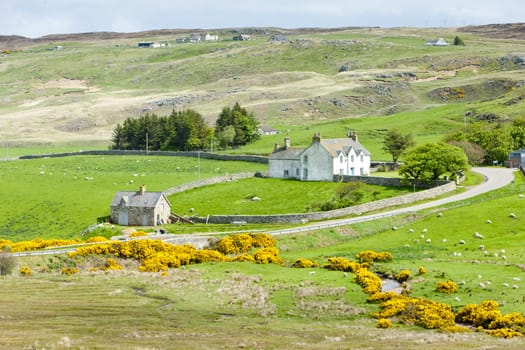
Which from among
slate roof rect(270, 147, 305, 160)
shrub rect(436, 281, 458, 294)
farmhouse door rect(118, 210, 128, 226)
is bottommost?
shrub rect(436, 281, 458, 294)

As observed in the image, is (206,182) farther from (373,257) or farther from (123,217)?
(373,257)

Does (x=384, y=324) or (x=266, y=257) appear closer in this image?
(x=384, y=324)

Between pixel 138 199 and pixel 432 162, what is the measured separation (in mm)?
35518

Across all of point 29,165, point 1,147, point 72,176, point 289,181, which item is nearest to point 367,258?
point 289,181

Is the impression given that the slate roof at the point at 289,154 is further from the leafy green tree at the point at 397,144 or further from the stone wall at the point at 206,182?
the leafy green tree at the point at 397,144

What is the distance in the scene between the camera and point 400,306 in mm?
51250

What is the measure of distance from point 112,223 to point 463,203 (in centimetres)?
3787

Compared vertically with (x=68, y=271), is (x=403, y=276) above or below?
above

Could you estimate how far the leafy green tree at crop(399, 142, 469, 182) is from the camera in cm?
10300

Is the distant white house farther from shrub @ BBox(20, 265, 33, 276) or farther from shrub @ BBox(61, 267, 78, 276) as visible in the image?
shrub @ BBox(20, 265, 33, 276)

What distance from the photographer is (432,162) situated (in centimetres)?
10294

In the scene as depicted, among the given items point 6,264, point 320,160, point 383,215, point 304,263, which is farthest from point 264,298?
point 320,160

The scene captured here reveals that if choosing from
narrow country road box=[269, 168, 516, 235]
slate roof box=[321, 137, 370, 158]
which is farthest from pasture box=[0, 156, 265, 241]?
narrow country road box=[269, 168, 516, 235]

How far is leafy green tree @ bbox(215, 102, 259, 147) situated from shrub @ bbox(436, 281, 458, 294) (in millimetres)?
116339
